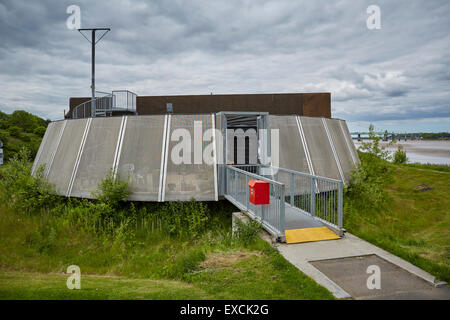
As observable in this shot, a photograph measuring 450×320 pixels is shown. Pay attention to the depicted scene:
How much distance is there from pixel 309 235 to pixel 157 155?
5.65 meters

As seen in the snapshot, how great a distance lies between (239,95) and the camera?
76.5ft

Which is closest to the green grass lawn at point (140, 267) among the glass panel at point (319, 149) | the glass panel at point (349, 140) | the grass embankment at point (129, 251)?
the grass embankment at point (129, 251)

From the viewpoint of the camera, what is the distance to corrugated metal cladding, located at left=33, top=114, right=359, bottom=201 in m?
9.66

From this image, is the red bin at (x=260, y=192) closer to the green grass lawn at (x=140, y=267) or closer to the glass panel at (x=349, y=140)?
the green grass lawn at (x=140, y=267)

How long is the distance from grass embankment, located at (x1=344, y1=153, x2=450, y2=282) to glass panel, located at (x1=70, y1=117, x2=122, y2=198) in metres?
8.38

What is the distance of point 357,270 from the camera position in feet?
16.9

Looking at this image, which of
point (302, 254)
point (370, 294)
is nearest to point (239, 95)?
point (302, 254)

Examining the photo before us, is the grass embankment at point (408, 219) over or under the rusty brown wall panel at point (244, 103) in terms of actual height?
under

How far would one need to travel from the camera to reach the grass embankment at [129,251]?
480 centimetres

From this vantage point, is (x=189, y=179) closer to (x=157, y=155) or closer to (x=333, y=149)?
(x=157, y=155)

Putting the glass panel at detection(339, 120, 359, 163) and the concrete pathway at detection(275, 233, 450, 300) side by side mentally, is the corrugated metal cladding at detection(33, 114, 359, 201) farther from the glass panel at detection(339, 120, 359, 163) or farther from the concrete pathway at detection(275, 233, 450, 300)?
the concrete pathway at detection(275, 233, 450, 300)
